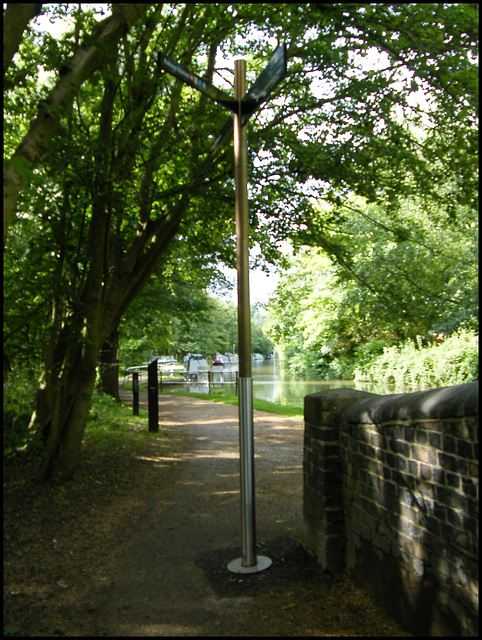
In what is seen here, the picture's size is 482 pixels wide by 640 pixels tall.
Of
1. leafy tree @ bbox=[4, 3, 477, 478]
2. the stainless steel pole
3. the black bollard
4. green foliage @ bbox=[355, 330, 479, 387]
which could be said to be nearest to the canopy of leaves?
leafy tree @ bbox=[4, 3, 477, 478]

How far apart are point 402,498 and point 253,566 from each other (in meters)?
1.68

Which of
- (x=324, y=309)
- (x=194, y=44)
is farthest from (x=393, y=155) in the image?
(x=324, y=309)

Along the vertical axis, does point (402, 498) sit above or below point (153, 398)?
below

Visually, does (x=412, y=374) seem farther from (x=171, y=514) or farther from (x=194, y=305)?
(x=171, y=514)

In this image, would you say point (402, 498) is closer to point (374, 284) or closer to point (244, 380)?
point (244, 380)

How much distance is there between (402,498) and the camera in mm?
3676

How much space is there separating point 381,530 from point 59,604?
240 cm

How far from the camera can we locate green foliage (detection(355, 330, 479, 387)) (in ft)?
65.5

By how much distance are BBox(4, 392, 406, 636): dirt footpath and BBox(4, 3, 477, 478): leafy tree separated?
1.20m

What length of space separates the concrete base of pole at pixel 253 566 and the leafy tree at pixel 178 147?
357cm

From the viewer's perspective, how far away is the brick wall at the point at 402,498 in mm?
3008

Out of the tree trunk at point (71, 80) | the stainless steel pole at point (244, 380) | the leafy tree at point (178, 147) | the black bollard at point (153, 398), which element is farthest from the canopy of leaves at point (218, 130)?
the black bollard at point (153, 398)

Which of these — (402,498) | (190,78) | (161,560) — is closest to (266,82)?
(190,78)

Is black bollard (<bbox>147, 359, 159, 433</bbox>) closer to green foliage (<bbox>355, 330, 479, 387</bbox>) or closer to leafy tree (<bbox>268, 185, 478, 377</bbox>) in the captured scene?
leafy tree (<bbox>268, 185, 478, 377</bbox>)
